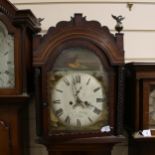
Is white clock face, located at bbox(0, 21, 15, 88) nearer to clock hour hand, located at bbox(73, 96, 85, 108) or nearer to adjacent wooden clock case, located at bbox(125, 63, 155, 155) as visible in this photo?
clock hour hand, located at bbox(73, 96, 85, 108)

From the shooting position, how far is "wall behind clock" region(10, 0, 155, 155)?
125 cm

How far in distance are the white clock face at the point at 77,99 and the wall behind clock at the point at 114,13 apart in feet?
0.96

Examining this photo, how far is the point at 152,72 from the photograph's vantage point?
40.9 inches

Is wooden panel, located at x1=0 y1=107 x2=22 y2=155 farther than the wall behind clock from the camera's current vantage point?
No

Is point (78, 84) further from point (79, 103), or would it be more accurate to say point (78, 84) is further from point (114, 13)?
point (114, 13)

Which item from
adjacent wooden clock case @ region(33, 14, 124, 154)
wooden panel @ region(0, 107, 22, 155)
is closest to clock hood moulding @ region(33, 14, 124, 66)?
adjacent wooden clock case @ region(33, 14, 124, 154)

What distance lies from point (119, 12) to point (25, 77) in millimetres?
523

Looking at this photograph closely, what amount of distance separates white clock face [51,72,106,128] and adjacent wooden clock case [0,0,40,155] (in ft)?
0.44

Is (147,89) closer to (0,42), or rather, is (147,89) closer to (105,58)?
(105,58)

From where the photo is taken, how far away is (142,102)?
1042mm

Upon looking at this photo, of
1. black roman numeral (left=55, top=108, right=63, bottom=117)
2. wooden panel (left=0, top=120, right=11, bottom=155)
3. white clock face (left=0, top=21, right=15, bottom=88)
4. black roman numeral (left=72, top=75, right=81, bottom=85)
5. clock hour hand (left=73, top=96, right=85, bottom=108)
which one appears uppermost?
white clock face (left=0, top=21, right=15, bottom=88)

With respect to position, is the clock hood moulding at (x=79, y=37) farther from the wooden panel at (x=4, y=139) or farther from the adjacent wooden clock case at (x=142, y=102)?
the wooden panel at (x=4, y=139)

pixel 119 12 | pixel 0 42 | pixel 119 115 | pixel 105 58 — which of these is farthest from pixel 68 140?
pixel 119 12

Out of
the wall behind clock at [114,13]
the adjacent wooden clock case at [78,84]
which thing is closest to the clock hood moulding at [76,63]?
the adjacent wooden clock case at [78,84]
